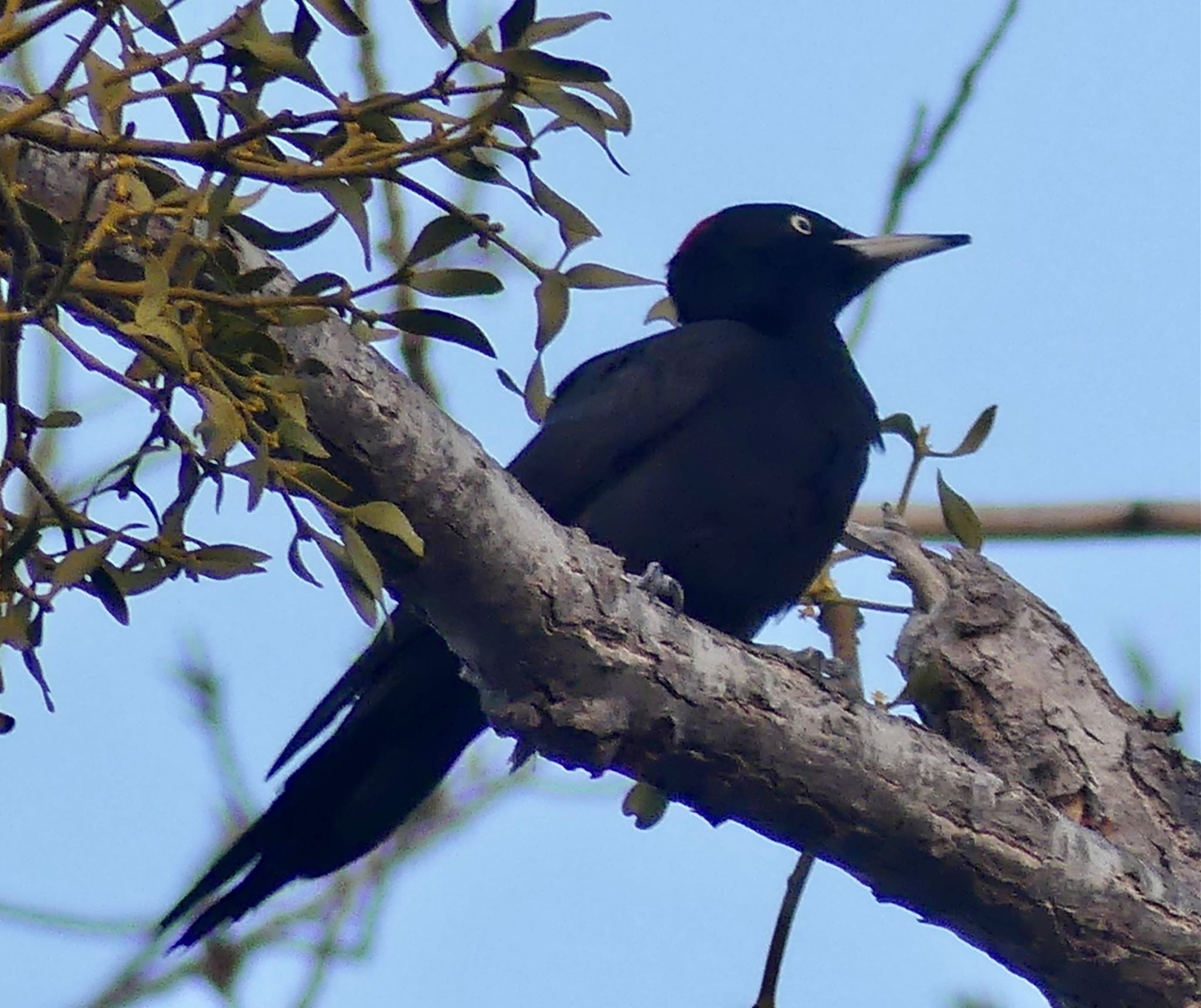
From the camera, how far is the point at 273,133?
86.3 inches

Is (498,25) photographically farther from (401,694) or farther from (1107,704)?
(1107,704)

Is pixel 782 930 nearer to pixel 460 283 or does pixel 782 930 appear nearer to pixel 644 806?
pixel 644 806

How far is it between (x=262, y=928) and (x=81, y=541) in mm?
1732

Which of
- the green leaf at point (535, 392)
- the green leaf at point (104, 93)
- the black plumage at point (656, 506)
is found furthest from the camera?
the black plumage at point (656, 506)

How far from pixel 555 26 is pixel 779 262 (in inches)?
101

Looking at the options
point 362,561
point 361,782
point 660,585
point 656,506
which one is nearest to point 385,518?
point 362,561

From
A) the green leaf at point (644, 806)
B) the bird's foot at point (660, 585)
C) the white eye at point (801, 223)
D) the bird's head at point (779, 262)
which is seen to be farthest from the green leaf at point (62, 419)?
the white eye at point (801, 223)

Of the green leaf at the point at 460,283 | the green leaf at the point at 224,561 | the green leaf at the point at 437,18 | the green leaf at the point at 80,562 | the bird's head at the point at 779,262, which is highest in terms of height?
the bird's head at the point at 779,262

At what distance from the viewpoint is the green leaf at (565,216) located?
2498 mm

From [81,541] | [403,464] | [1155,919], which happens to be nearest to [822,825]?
[1155,919]

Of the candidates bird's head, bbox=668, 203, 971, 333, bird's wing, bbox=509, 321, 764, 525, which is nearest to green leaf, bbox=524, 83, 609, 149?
bird's wing, bbox=509, 321, 764, 525

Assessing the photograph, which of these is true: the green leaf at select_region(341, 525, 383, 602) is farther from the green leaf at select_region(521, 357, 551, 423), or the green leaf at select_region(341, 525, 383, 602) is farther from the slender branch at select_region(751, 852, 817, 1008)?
the slender branch at select_region(751, 852, 817, 1008)

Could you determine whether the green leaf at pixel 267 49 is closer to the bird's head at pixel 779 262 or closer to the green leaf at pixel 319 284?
the green leaf at pixel 319 284

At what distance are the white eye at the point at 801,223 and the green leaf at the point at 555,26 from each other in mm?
2641
